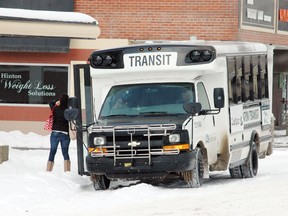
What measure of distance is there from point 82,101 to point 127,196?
→ 3.72m

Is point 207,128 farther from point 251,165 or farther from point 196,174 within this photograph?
point 251,165

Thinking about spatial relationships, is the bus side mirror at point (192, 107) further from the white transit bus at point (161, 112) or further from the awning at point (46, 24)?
the awning at point (46, 24)

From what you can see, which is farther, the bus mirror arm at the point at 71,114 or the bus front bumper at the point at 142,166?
the bus mirror arm at the point at 71,114

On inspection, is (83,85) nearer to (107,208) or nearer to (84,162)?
(84,162)

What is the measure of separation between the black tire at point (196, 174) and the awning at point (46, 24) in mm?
11477

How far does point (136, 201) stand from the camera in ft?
49.7

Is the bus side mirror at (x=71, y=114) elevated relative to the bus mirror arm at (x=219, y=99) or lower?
lower

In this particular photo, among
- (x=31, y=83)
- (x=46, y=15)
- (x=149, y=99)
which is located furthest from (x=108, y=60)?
(x=31, y=83)

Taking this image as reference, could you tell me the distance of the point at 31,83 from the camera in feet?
108

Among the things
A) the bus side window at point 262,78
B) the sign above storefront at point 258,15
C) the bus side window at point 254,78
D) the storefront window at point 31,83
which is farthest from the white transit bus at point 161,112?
the storefront window at point 31,83

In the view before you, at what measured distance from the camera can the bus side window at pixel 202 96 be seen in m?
17.9

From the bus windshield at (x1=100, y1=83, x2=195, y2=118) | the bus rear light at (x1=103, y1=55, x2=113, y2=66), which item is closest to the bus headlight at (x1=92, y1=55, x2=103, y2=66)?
the bus rear light at (x1=103, y1=55, x2=113, y2=66)

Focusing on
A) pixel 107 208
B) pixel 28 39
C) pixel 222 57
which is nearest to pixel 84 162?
pixel 222 57

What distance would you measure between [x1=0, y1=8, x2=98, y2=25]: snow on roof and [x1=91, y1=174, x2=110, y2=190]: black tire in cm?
1122
